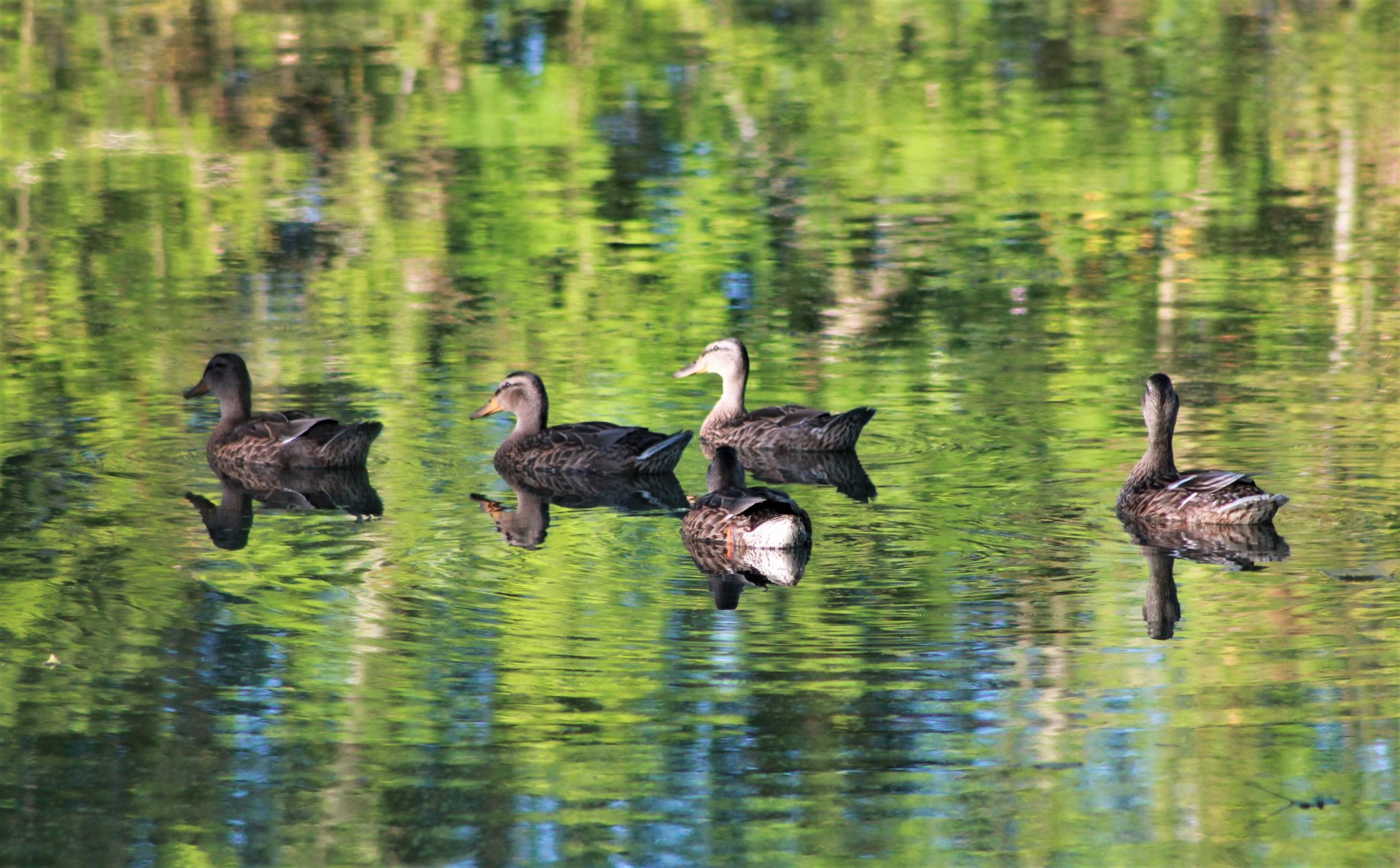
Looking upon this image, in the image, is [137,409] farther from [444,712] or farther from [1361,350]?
[1361,350]

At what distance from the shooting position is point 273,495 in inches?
563

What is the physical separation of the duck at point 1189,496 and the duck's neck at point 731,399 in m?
3.76

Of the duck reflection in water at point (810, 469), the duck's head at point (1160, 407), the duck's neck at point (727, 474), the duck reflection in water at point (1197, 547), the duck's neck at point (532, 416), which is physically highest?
the duck's head at point (1160, 407)

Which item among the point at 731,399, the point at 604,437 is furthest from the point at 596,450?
the point at 731,399

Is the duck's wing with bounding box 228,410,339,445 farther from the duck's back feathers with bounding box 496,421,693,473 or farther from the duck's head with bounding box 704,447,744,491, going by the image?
the duck's head with bounding box 704,447,744,491

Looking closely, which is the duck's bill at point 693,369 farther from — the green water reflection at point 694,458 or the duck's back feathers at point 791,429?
the duck's back feathers at point 791,429

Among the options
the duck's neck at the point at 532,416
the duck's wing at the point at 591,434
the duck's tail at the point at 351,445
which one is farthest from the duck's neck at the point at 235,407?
the duck's wing at the point at 591,434

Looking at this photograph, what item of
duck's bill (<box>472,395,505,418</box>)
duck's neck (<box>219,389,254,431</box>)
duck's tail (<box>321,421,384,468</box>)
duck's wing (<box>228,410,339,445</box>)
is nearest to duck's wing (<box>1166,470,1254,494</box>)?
duck's bill (<box>472,395,505,418</box>)

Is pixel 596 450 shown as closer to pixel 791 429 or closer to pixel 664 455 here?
pixel 664 455

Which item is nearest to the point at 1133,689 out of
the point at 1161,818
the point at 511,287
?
the point at 1161,818

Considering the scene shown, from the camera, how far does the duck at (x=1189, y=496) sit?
12.3m

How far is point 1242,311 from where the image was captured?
61.9 ft

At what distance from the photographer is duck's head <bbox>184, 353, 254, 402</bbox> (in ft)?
51.4

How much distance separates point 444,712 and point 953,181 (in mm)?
17275
